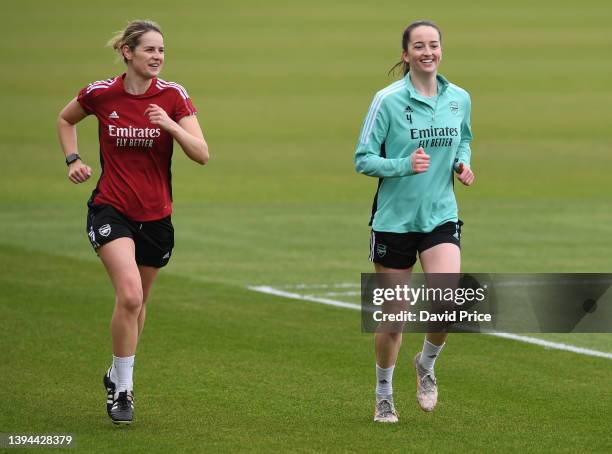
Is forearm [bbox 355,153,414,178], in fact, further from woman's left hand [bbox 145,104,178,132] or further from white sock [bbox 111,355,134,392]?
white sock [bbox 111,355,134,392]

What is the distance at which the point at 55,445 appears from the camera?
30.3ft

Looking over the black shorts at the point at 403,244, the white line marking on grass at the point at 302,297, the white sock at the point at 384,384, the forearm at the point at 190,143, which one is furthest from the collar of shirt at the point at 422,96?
the white line marking on grass at the point at 302,297

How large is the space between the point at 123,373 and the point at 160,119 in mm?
1739

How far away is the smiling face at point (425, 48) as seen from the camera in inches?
388

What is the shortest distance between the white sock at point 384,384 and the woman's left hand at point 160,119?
222cm

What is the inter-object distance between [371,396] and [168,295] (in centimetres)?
541

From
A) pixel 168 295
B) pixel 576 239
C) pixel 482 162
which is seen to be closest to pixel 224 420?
pixel 168 295

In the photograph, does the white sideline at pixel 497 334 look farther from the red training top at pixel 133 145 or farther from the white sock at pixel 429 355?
the red training top at pixel 133 145

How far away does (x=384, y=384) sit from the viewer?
397 inches

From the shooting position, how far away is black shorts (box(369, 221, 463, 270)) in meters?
9.97

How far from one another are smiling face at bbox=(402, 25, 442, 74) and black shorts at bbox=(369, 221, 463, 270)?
1089mm

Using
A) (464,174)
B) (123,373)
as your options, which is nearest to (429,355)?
(464,174)

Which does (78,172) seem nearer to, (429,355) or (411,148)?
(411,148)

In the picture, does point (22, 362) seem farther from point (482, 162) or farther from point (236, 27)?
point (236, 27)
